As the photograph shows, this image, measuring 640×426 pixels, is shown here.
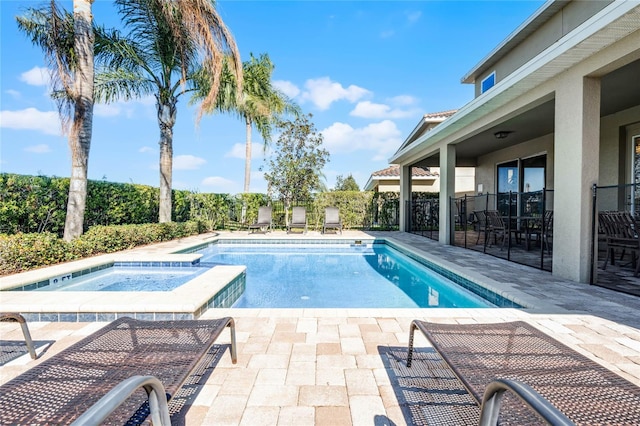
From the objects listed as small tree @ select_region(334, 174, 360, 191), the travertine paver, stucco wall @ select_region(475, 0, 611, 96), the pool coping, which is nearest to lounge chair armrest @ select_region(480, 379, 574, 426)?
the travertine paver

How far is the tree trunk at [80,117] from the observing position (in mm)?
7457

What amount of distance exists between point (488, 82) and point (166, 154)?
39.8 feet

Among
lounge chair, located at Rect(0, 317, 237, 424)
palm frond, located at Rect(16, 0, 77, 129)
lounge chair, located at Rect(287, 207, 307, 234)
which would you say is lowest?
lounge chair, located at Rect(0, 317, 237, 424)

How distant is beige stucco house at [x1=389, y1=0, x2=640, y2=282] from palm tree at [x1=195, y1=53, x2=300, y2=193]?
710 centimetres

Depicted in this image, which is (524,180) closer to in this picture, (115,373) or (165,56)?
(165,56)

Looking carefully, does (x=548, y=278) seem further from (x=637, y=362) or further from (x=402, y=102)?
(x=402, y=102)

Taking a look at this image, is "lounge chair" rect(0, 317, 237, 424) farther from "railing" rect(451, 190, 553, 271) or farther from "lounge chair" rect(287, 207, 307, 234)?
"lounge chair" rect(287, 207, 307, 234)

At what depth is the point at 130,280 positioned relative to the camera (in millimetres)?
6465

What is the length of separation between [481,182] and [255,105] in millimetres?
11233

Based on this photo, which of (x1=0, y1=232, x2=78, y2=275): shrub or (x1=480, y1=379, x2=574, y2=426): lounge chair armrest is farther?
(x1=0, y1=232, x2=78, y2=275): shrub

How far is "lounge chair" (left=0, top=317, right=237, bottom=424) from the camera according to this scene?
1391 millimetres

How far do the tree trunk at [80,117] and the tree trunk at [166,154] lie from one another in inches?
126

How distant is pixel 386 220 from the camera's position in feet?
52.4

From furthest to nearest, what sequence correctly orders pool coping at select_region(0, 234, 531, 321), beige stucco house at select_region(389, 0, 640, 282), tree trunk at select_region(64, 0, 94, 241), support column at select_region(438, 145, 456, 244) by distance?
support column at select_region(438, 145, 456, 244) → tree trunk at select_region(64, 0, 94, 241) → beige stucco house at select_region(389, 0, 640, 282) → pool coping at select_region(0, 234, 531, 321)
